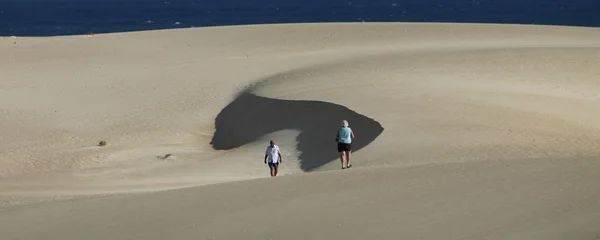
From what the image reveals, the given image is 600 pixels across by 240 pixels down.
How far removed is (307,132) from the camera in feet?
73.9

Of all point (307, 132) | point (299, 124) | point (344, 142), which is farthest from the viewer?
point (299, 124)

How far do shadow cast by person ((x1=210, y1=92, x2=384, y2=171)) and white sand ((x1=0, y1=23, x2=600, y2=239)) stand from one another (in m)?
0.08

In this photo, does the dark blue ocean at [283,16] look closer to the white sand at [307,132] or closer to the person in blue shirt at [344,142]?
the white sand at [307,132]

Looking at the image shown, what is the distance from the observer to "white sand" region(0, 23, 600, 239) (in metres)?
11.5

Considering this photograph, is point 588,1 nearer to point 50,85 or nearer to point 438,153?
point 50,85

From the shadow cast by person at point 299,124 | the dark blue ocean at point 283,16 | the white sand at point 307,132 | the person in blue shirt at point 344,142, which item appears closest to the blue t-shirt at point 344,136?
the person in blue shirt at point 344,142

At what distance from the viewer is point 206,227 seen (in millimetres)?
11609

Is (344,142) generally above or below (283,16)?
above

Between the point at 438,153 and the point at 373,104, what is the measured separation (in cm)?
553

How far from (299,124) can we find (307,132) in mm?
833

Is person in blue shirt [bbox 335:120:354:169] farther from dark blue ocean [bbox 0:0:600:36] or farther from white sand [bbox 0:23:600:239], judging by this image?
dark blue ocean [bbox 0:0:600:36]

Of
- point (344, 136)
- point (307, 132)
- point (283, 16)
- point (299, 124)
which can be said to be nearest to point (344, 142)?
point (344, 136)

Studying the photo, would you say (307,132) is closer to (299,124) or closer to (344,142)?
(299,124)

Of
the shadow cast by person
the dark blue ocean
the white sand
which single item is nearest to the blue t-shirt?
the white sand
